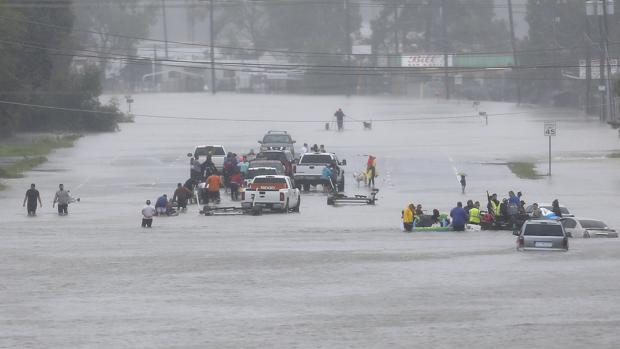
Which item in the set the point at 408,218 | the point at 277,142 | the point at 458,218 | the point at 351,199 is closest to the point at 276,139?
the point at 277,142

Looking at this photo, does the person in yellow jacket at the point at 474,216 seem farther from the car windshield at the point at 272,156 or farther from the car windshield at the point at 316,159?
the car windshield at the point at 272,156

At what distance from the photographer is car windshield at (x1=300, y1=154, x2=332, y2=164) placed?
2441 inches

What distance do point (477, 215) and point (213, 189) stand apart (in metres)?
10.9

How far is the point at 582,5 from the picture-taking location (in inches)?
6358

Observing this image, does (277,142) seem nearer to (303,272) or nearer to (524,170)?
(524,170)

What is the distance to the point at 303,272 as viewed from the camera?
40188 mm

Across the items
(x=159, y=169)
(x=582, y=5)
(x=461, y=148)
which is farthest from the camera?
(x=582, y=5)

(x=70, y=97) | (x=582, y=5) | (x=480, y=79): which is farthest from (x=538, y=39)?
(x=70, y=97)

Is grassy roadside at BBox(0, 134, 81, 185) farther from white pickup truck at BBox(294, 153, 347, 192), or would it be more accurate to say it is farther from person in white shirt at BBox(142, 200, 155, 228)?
person in white shirt at BBox(142, 200, 155, 228)

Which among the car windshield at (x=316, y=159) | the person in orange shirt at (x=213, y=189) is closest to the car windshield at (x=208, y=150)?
the car windshield at (x=316, y=159)

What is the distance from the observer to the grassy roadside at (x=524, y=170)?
68438 millimetres

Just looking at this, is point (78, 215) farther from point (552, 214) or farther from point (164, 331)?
point (164, 331)

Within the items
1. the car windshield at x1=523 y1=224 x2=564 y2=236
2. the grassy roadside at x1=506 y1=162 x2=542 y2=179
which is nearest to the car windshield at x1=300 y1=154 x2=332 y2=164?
the grassy roadside at x1=506 y1=162 x2=542 y2=179

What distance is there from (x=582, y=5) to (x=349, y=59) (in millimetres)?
37908
